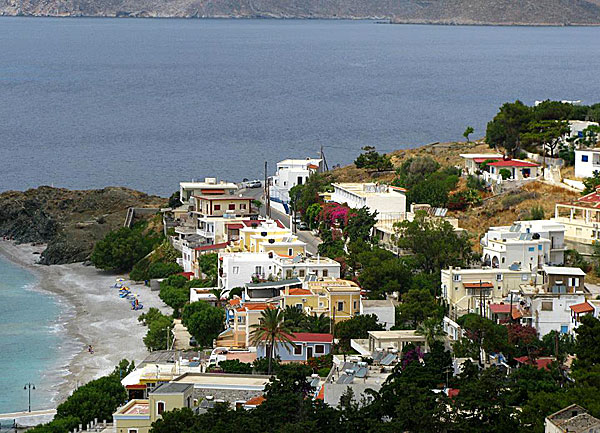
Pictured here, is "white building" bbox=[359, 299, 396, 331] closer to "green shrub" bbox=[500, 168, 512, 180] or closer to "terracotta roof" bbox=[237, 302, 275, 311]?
"terracotta roof" bbox=[237, 302, 275, 311]

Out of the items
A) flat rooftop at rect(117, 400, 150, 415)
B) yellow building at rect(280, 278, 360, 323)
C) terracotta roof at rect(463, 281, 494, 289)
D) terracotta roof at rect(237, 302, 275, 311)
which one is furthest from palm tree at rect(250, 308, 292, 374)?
terracotta roof at rect(463, 281, 494, 289)

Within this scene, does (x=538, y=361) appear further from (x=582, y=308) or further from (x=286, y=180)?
(x=286, y=180)

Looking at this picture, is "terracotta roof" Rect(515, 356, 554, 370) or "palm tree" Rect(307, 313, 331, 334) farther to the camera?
"palm tree" Rect(307, 313, 331, 334)

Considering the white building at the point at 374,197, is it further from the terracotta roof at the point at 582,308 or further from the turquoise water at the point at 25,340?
the terracotta roof at the point at 582,308

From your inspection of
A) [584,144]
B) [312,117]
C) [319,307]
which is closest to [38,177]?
[312,117]

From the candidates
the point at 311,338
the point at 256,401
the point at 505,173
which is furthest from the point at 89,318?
the point at 505,173
